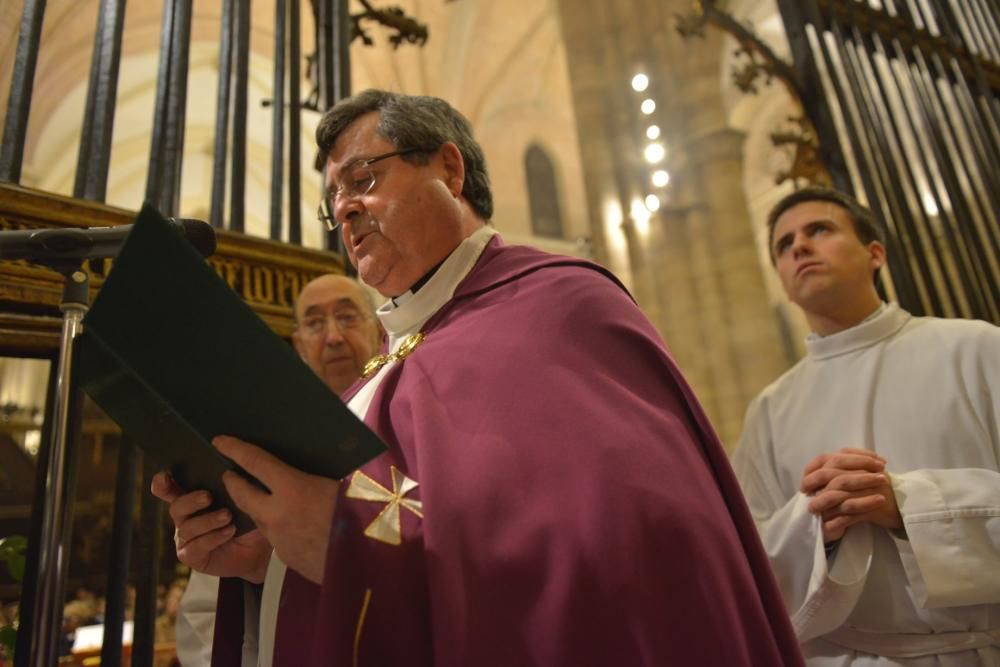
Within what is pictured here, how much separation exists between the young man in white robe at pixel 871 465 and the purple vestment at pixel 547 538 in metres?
0.65

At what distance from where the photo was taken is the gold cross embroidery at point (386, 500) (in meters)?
0.89

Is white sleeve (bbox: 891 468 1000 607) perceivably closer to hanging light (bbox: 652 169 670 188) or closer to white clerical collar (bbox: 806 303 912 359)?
white clerical collar (bbox: 806 303 912 359)

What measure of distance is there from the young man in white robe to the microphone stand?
4.89ft

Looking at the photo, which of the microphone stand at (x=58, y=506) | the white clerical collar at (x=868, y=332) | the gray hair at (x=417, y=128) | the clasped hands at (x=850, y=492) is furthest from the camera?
the white clerical collar at (x=868, y=332)

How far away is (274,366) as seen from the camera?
0.77m

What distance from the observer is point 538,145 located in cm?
1520

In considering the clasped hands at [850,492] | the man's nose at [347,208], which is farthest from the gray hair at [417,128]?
the clasped hands at [850,492]

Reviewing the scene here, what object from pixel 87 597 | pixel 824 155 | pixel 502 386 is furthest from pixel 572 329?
pixel 87 597

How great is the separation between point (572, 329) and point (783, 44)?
44.3ft

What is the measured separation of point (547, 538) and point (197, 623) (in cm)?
131

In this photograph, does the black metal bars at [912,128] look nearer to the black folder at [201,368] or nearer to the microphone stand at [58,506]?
the black folder at [201,368]

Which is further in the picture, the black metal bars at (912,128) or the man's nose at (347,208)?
the black metal bars at (912,128)

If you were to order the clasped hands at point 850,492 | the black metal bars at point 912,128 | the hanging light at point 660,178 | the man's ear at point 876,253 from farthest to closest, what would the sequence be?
the hanging light at point 660,178 → the black metal bars at point 912,128 → the man's ear at point 876,253 → the clasped hands at point 850,492

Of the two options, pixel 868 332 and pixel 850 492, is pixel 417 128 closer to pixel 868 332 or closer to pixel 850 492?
pixel 850 492
